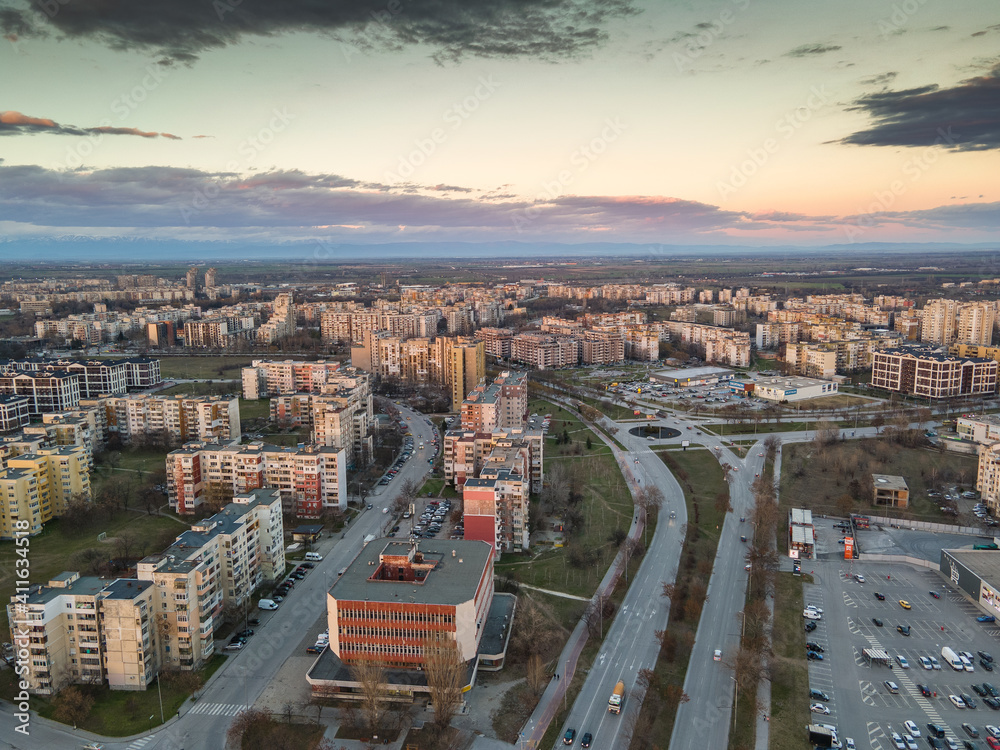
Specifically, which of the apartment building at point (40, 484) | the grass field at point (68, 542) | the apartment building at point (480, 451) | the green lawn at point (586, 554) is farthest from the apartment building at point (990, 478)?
the apartment building at point (40, 484)

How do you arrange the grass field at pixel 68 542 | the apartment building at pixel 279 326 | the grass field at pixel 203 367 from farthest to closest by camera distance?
the apartment building at pixel 279 326, the grass field at pixel 203 367, the grass field at pixel 68 542

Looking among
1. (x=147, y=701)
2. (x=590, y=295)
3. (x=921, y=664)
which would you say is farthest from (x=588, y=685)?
(x=590, y=295)

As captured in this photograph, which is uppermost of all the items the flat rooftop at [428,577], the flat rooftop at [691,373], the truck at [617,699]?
the flat rooftop at [428,577]

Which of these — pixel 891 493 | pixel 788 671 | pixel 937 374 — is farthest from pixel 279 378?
pixel 937 374

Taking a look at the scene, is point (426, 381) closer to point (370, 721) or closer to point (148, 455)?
point (148, 455)

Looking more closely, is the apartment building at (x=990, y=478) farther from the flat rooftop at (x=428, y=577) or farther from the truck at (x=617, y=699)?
the flat rooftop at (x=428, y=577)

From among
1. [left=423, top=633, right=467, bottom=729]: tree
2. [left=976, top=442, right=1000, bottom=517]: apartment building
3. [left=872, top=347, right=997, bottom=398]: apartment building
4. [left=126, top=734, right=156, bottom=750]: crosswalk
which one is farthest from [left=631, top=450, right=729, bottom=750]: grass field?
[left=872, top=347, right=997, bottom=398]: apartment building

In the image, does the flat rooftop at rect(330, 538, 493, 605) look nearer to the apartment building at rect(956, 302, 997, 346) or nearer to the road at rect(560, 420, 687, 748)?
the road at rect(560, 420, 687, 748)
